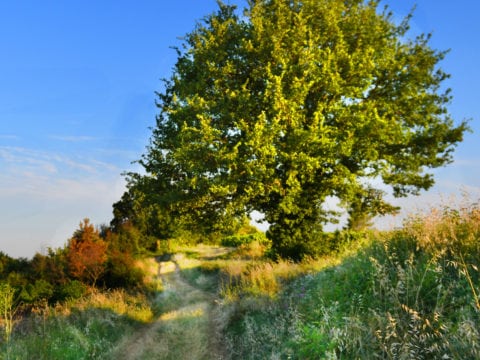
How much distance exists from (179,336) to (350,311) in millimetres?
6210

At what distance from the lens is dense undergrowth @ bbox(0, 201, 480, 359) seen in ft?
22.7

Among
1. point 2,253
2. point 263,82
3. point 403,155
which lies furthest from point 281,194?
point 2,253

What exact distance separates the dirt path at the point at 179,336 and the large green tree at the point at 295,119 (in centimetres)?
535

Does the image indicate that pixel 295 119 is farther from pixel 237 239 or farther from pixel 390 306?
pixel 237 239

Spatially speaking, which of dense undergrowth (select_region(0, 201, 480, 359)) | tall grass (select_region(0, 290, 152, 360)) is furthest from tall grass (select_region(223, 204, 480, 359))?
tall grass (select_region(0, 290, 152, 360))

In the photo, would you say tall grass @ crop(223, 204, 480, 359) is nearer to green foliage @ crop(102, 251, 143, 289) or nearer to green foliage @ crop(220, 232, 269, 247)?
green foliage @ crop(102, 251, 143, 289)

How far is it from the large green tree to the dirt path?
5.35 metres

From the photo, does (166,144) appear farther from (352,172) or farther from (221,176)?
(352,172)

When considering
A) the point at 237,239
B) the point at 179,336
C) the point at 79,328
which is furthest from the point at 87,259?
the point at 237,239

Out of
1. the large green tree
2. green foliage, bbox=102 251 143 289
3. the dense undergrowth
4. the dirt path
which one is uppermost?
the large green tree

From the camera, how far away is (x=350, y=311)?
Result: 8.55 m

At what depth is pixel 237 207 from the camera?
20.5 m

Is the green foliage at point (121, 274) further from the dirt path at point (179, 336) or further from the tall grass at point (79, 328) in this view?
the dirt path at point (179, 336)

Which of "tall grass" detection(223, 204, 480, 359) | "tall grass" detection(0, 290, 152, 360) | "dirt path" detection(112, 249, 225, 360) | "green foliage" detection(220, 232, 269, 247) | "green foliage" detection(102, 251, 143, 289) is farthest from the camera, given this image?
"green foliage" detection(220, 232, 269, 247)
